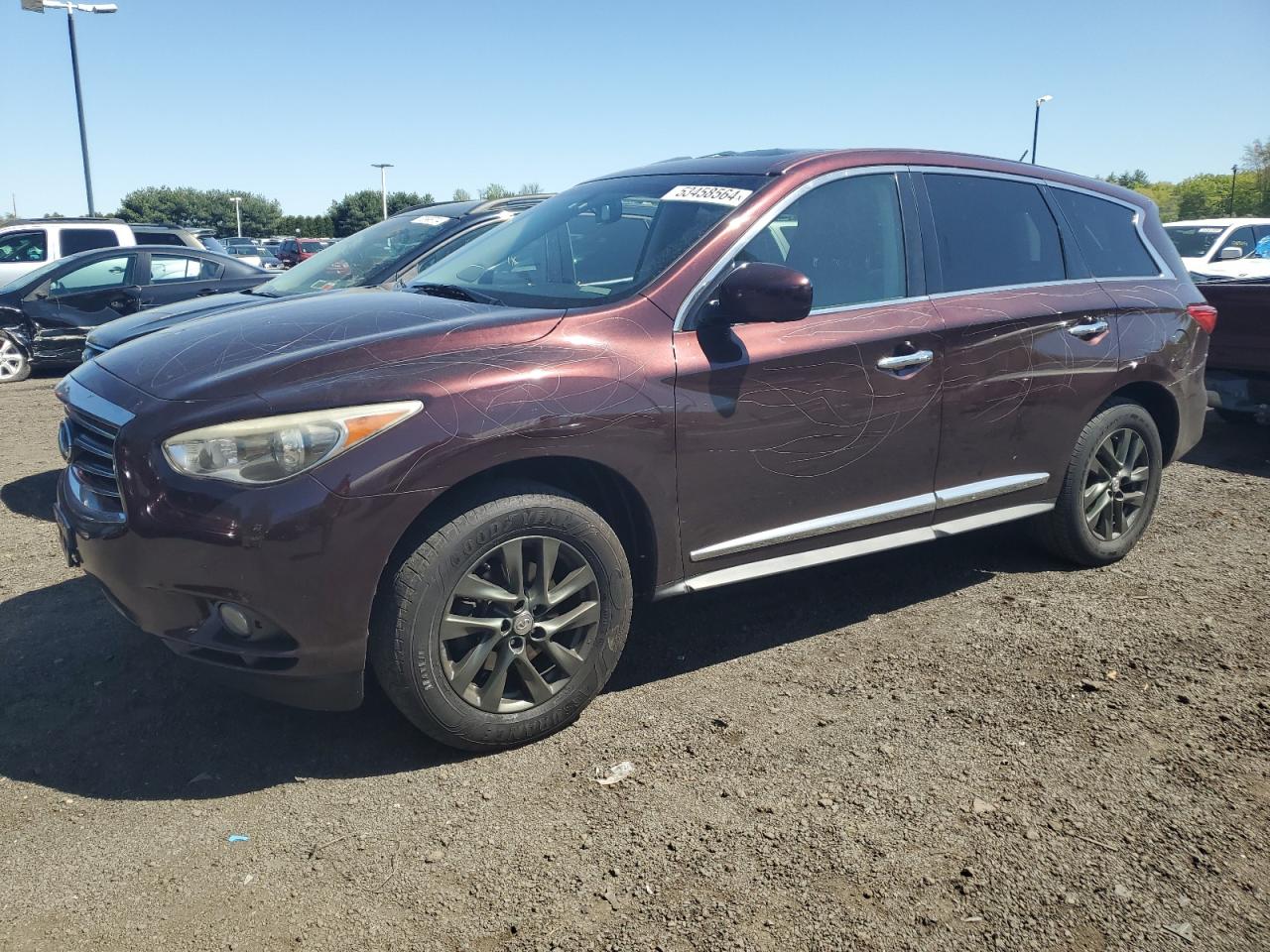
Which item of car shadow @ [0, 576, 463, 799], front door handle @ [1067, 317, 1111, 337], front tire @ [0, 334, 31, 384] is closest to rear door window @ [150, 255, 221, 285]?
front tire @ [0, 334, 31, 384]

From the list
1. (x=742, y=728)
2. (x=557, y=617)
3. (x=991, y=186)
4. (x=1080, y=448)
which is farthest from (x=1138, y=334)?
(x=557, y=617)

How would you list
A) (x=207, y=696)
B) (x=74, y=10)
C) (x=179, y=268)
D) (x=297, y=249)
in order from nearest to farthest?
(x=207, y=696) < (x=179, y=268) < (x=74, y=10) < (x=297, y=249)

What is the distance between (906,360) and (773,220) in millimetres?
728

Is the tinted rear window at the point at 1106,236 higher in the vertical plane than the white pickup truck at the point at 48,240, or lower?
higher

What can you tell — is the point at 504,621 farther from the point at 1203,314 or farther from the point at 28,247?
the point at 28,247

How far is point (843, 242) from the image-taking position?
12.7ft

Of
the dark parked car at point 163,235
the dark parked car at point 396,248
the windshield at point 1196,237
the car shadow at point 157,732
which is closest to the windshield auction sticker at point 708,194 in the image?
the car shadow at point 157,732

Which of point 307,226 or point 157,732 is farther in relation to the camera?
point 307,226

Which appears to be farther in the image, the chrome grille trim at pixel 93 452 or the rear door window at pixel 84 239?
the rear door window at pixel 84 239

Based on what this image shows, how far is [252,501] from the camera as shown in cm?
271

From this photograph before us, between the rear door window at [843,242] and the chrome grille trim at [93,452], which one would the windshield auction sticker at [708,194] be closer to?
the rear door window at [843,242]

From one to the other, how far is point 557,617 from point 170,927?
1.30m

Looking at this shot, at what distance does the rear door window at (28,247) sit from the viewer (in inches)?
548

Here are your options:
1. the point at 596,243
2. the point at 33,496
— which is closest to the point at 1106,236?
the point at 596,243
